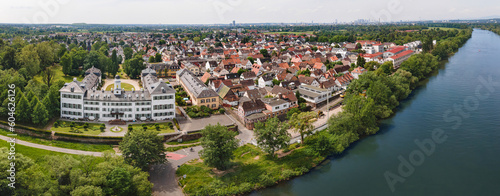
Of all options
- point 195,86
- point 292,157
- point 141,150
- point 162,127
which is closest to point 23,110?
point 162,127

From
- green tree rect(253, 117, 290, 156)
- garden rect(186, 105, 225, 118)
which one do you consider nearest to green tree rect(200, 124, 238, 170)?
green tree rect(253, 117, 290, 156)

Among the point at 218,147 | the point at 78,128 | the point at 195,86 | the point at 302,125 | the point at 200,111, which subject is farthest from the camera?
the point at 195,86

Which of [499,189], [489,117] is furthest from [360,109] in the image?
[489,117]

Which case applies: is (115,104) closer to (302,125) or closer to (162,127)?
(162,127)

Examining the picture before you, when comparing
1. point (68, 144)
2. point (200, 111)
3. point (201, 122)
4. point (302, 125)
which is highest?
point (200, 111)

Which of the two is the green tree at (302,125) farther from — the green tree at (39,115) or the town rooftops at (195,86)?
the green tree at (39,115)

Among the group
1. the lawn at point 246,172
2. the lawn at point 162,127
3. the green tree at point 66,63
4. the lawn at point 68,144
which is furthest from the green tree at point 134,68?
the lawn at point 246,172
